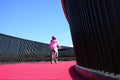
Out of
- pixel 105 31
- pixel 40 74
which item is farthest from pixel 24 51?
pixel 105 31

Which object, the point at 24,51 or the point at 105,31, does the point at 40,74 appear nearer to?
the point at 105,31

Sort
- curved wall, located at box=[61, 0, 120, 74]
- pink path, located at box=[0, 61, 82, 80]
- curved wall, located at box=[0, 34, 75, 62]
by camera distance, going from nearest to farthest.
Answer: curved wall, located at box=[61, 0, 120, 74], pink path, located at box=[0, 61, 82, 80], curved wall, located at box=[0, 34, 75, 62]

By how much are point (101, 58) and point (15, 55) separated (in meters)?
15.0

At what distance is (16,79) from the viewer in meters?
4.98

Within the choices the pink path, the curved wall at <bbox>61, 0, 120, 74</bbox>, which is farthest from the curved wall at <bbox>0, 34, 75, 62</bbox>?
the curved wall at <bbox>61, 0, 120, 74</bbox>

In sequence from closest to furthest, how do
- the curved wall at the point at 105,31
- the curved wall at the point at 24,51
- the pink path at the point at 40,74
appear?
the curved wall at the point at 105,31
the pink path at the point at 40,74
the curved wall at the point at 24,51

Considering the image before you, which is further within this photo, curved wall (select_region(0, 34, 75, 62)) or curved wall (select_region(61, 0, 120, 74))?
curved wall (select_region(0, 34, 75, 62))

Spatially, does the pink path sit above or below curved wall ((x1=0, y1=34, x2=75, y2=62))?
below

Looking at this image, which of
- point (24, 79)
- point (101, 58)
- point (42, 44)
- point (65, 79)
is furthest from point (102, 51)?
point (42, 44)

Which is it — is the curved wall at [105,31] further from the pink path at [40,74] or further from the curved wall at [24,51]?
the curved wall at [24,51]

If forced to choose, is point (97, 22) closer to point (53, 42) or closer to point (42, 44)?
point (53, 42)

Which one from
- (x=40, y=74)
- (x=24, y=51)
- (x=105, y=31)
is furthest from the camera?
(x=24, y=51)

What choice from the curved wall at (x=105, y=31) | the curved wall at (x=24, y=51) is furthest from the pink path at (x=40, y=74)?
the curved wall at (x=24, y=51)

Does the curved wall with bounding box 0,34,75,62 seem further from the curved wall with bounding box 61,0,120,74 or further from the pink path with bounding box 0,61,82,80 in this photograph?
the curved wall with bounding box 61,0,120,74
